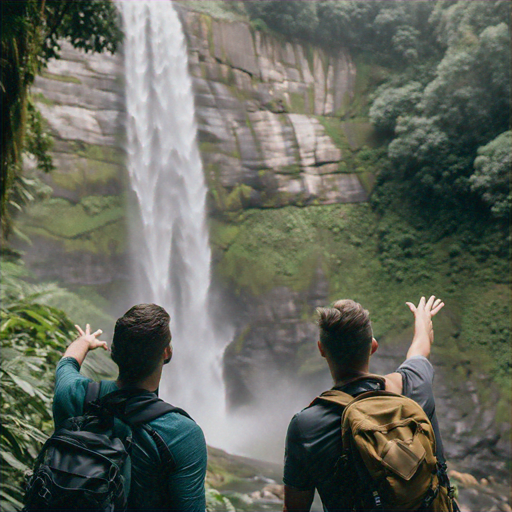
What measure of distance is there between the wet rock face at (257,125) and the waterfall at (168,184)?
1.76 ft

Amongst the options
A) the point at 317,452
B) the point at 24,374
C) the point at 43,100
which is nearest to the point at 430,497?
the point at 317,452

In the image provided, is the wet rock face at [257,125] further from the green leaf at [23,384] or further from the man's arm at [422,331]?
the man's arm at [422,331]

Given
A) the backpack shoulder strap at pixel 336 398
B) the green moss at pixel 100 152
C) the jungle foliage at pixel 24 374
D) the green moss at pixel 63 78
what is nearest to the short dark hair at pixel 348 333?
the backpack shoulder strap at pixel 336 398

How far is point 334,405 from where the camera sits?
1376mm

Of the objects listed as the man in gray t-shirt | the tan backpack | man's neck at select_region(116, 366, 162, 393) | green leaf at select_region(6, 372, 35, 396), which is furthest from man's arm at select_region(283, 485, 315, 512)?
green leaf at select_region(6, 372, 35, 396)

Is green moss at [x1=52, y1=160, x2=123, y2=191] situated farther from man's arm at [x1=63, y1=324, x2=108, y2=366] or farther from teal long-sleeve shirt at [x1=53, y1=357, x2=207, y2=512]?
teal long-sleeve shirt at [x1=53, y1=357, x2=207, y2=512]

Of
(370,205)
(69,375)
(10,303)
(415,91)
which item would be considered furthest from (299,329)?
(69,375)

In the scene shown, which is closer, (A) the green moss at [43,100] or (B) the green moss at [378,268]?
(B) the green moss at [378,268]

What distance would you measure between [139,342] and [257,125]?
14.1 meters

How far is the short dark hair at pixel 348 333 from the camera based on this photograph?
57.3 inches

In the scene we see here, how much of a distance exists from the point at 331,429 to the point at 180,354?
11314mm

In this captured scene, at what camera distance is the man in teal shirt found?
1.35m

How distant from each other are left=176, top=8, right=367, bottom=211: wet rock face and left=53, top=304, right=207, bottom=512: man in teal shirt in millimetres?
12641

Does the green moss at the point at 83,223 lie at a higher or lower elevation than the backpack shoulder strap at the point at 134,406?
lower
